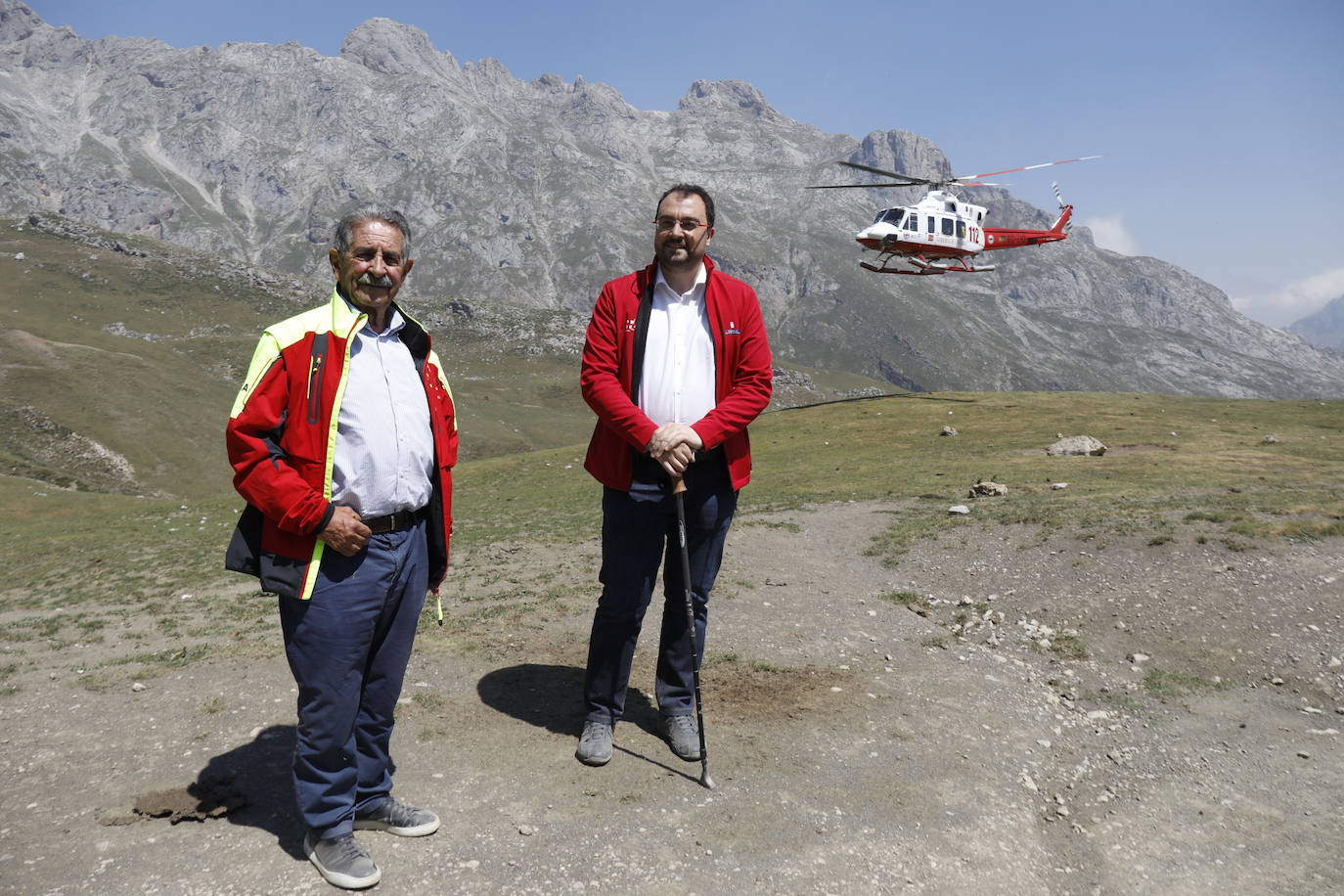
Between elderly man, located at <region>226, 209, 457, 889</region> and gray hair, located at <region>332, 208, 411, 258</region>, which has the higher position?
gray hair, located at <region>332, 208, 411, 258</region>

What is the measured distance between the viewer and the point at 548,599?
12359mm

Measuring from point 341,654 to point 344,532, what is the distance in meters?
0.85

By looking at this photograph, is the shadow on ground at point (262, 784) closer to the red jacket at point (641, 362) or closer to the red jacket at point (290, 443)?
the red jacket at point (290, 443)

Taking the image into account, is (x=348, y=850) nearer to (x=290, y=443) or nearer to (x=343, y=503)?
(x=343, y=503)

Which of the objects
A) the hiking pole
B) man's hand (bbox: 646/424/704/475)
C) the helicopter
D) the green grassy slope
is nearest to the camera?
man's hand (bbox: 646/424/704/475)

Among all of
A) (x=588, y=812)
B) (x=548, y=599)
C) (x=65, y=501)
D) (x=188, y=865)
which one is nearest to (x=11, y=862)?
(x=188, y=865)

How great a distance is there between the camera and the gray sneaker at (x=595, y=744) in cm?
656

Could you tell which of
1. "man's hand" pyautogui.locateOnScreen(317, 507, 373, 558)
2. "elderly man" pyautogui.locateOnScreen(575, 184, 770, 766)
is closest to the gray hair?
"elderly man" pyautogui.locateOnScreen(575, 184, 770, 766)

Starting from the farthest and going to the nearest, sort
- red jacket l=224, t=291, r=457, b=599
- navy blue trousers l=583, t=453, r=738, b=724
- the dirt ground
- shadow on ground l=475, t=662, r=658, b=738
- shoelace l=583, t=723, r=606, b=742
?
shadow on ground l=475, t=662, r=658, b=738 → shoelace l=583, t=723, r=606, b=742 → navy blue trousers l=583, t=453, r=738, b=724 → the dirt ground → red jacket l=224, t=291, r=457, b=599

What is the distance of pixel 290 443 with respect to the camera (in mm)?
4773

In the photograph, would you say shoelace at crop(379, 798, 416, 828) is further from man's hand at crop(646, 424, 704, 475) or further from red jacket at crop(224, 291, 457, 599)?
man's hand at crop(646, 424, 704, 475)

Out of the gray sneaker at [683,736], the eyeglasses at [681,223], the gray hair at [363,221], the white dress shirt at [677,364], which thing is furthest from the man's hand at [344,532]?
the gray sneaker at [683,736]

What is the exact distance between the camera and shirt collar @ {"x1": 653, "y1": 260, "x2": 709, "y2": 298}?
254 inches

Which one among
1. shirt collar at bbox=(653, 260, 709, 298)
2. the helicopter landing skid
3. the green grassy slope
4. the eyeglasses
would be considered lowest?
the green grassy slope
